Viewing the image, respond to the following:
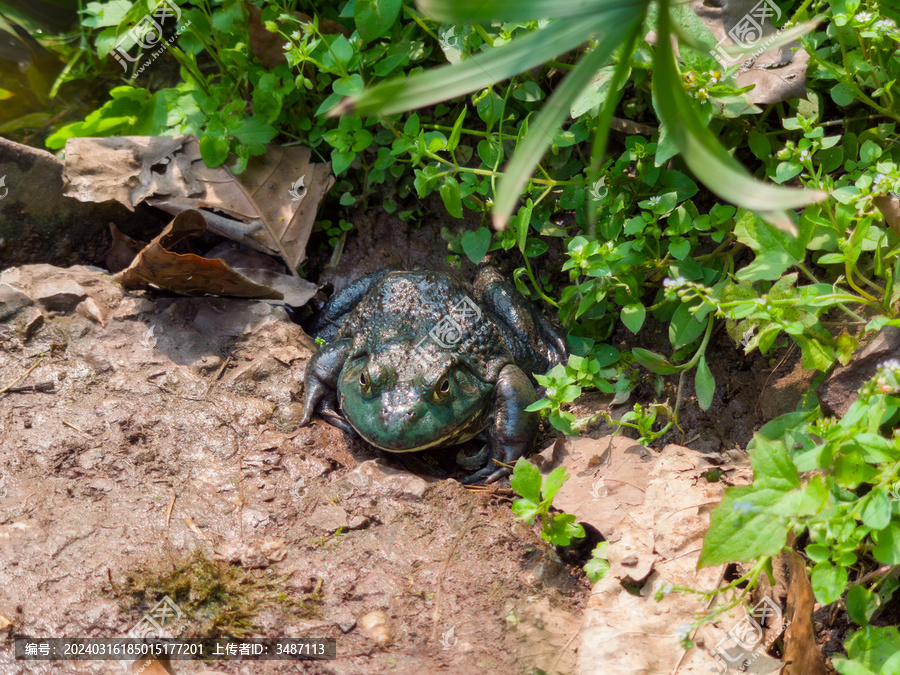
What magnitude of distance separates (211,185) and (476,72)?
162 inches

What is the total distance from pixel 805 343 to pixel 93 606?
3.53 metres

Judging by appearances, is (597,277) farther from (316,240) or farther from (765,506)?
(316,240)

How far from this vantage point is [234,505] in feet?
12.2

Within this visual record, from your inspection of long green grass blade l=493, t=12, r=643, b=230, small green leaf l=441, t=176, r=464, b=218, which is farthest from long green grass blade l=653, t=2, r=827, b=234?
small green leaf l=441, t=176, r=464, b=218

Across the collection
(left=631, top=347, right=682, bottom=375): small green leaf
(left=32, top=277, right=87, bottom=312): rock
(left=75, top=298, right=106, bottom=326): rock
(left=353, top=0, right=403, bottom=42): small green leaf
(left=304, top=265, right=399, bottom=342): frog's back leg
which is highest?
(left=353, top=0, right=403, bottom=42): small green leaf

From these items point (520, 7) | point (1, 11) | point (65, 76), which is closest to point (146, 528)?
point (520, 7)

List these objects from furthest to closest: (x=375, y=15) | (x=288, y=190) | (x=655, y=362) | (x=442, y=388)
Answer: (x=288, y=190) → (x=375, y=15) → (x=442, y=388) → (x=655, y=362)

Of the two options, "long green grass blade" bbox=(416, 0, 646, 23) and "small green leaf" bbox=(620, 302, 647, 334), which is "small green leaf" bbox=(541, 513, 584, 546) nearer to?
"small green leaf" bbox=(620, 302, 647, 334)

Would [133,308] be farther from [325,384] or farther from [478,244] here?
[478,244]

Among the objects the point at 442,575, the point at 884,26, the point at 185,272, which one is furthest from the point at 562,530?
the point at 185,272

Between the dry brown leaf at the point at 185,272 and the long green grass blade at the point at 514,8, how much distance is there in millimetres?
3126

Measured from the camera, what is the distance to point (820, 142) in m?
3.63

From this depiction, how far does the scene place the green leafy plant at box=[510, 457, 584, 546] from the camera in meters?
3.28

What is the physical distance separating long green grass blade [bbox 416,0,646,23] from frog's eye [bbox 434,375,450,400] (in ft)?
8.72
